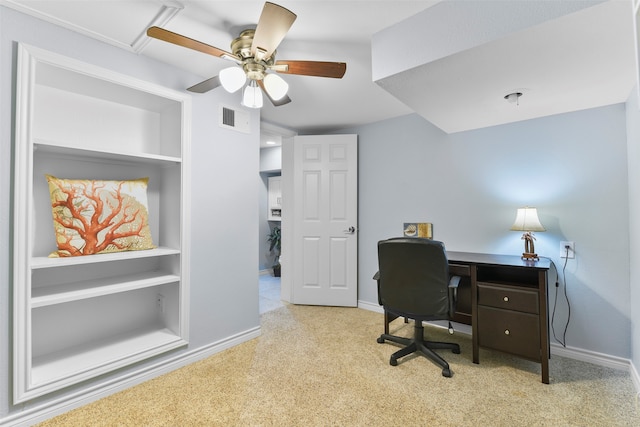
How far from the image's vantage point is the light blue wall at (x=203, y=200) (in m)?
1.55

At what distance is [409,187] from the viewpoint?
331 centimetres

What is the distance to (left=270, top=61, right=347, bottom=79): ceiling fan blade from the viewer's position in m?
1.64

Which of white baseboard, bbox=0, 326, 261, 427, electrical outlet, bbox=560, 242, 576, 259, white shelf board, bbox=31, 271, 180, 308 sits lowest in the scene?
white baseboard, bbox=0, 326, 261, 427

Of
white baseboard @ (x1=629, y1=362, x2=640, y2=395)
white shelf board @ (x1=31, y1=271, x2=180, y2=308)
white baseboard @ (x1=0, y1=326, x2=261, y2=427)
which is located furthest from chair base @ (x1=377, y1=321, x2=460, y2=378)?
white shelf board @ (x1=31, y1=271, x2=180, y2=308)

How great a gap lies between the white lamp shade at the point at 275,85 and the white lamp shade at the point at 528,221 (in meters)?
2.09

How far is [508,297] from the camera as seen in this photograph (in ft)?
6.99

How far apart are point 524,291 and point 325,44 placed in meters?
2.17

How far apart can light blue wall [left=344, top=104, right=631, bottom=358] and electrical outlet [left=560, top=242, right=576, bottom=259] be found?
1.2 inches

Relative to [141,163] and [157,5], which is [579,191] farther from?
[141,163]

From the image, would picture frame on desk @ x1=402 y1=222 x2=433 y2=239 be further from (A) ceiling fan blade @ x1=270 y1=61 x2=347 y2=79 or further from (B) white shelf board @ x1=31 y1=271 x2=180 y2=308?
(B) white shelf board @ x1=31 y1=271 x2=180 y2=308

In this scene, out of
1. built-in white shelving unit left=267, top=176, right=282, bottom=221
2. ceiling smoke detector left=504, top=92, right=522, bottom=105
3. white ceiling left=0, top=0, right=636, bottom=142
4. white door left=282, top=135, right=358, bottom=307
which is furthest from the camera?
built-in white shelving unit left=267, top=176, right=282, bottom=221

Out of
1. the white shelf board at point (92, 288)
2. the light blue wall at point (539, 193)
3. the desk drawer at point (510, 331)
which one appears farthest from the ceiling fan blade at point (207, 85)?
the desk drawer at point (510, 331)

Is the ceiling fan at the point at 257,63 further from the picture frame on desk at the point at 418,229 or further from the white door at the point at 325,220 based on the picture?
the picture frame on desk at the point at 418,229

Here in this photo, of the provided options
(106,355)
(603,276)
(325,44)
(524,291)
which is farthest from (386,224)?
(106,355)
